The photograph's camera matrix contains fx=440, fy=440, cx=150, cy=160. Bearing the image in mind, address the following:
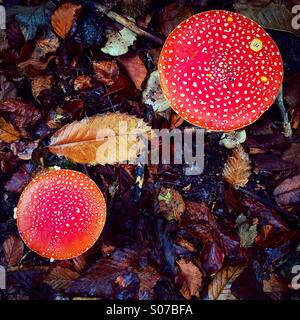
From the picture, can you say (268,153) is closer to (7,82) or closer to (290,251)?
(290,251)

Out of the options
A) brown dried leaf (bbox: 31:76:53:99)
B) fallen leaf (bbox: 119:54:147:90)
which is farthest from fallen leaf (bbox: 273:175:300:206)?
brown dried leaf (bbox: 31:76:53:99)

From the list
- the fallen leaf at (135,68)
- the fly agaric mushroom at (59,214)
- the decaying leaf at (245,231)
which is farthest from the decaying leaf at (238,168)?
the fly agaric mushroom at (59,214)

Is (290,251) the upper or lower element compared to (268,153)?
lower

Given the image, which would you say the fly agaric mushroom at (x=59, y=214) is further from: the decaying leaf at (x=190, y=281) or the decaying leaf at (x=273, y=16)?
the decaying leaf at (x=273, y=16)

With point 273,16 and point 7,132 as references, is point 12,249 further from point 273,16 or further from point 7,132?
point 273,16

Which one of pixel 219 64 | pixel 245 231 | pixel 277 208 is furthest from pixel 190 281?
pixel 219 64

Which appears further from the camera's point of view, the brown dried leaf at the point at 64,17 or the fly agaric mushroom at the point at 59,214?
the brown dried leaf at the point at 64,17
